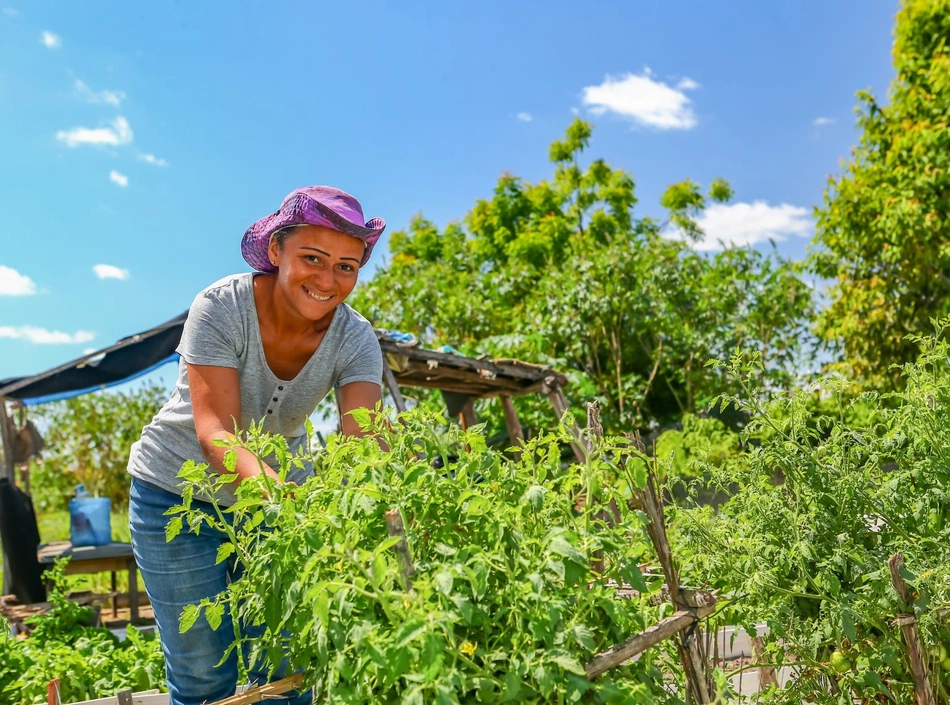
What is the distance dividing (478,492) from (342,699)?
313 millimetres

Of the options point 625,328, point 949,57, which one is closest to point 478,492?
point 625,328

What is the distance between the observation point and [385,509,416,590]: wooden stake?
1.13 m

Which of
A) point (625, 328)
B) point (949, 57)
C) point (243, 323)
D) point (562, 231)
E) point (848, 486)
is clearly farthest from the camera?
point (562, 231)

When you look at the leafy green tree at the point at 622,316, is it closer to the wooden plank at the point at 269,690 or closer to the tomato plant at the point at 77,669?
the tomato plant at the point at 77,669

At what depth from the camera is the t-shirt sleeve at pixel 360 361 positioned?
7.14 ft

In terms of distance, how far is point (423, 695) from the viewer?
1024mm

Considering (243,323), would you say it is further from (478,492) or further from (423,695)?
(423,695)

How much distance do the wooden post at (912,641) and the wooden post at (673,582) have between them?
0.46 meters

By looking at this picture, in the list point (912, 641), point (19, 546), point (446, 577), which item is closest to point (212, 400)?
point (446, 577)

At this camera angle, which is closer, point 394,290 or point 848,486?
point 848,486

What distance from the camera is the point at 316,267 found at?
200cm

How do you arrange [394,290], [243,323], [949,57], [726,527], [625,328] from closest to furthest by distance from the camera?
[726,527] < [243,323] < [949,57] < [625,328] < [394,290]

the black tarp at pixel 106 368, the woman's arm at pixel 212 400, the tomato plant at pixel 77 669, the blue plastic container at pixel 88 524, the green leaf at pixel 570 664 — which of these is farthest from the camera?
the blue plastic container at pixel 88 524

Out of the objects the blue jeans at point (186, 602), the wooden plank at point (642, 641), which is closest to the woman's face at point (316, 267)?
the blue jeans at point (186, 602)
